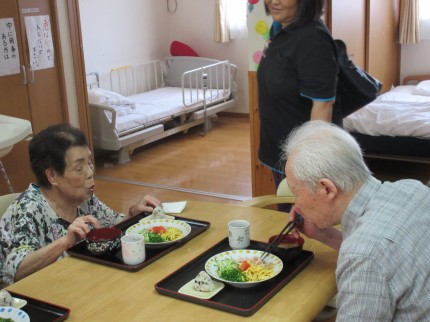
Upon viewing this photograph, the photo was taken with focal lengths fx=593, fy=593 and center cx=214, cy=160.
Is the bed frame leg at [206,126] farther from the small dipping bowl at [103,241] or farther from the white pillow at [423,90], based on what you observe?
the small dipping bowl at [103,241]

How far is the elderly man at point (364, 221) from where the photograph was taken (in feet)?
4.00

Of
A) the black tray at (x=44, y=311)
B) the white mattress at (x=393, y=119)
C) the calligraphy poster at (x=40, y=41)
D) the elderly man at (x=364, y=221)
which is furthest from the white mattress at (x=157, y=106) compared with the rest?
the elderly man at (x=364, y=221)

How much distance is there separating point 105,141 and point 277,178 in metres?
3.00

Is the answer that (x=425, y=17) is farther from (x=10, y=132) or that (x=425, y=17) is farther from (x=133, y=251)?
(x=133, y=251)

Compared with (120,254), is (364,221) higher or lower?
higher

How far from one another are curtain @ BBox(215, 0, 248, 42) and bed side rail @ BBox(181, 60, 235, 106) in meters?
0.36

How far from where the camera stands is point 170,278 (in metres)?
1.60

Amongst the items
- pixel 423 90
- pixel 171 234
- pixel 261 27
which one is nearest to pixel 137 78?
pixel 423 90

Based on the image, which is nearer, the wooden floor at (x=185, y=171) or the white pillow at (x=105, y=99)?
the wooden floor at (x=185, y=171)

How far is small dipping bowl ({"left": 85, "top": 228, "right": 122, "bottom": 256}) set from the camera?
176 cm

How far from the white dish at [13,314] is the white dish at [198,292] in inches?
15.1

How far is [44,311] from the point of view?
58.0 inches

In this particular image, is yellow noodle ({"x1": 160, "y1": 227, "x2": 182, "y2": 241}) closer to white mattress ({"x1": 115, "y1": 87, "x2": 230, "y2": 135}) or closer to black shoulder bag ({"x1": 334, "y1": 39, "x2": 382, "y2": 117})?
black shoulder bag ({"x1": 334, "y1": 39, "x2": 382, "y2": 117})

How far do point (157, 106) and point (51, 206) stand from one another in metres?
3.95
